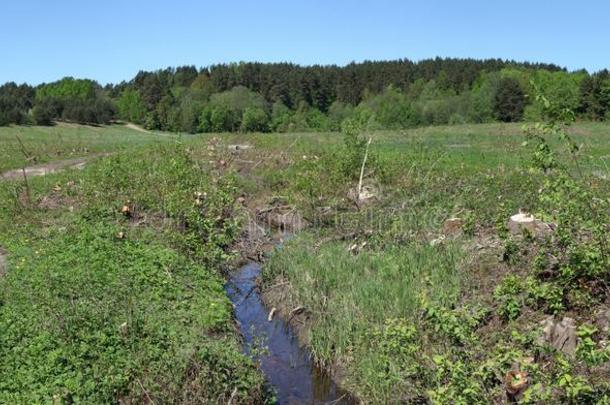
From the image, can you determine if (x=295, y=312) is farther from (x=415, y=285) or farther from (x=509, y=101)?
(x=509, y=101)

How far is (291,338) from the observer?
31.6 feet

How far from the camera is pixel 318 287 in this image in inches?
400

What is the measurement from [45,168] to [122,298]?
15.8m

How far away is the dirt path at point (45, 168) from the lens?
67.9 feet

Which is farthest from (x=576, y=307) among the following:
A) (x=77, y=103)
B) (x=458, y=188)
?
(x=77, y=103)

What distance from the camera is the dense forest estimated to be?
193 ft

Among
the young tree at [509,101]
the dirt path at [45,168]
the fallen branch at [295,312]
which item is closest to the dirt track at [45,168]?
the dirt path at [45,168]

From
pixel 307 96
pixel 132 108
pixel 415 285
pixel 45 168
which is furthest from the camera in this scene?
pixel 307 96

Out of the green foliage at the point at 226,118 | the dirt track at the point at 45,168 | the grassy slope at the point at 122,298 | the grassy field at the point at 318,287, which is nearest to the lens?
the grassy field at the point at 318,287

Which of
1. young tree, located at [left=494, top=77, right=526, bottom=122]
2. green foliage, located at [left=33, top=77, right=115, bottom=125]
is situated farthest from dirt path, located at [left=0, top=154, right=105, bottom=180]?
young tree, located at [left=494, top=77, right=526, bottom=122]

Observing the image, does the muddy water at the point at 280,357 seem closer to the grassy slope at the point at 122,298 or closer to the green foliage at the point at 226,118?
the grassy slope at the point at 122,298

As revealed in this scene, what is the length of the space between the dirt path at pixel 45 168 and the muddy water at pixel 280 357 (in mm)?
12088

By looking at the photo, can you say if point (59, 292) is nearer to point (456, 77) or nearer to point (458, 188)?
point (458, 188)

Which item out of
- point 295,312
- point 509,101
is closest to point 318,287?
point 295,312
